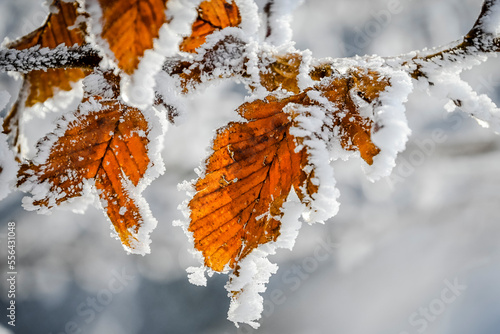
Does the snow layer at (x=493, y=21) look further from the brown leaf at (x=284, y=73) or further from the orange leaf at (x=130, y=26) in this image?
the orange leaf at (x=130, y=26)

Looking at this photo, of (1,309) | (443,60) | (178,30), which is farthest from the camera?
(1,309)

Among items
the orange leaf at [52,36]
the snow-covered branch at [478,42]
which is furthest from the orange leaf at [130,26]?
the snow-covered branch at [478,42]

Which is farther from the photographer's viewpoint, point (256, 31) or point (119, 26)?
point (256, 31)

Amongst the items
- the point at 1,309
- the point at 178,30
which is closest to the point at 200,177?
the point at 178,30

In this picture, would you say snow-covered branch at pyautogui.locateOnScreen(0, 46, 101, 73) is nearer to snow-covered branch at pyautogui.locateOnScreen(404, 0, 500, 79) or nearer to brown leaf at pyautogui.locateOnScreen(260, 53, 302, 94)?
brown leaf at pyautogui.locateOnScreen(260, 53, 302, 94)

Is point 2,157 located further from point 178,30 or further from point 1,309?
point 1,309
